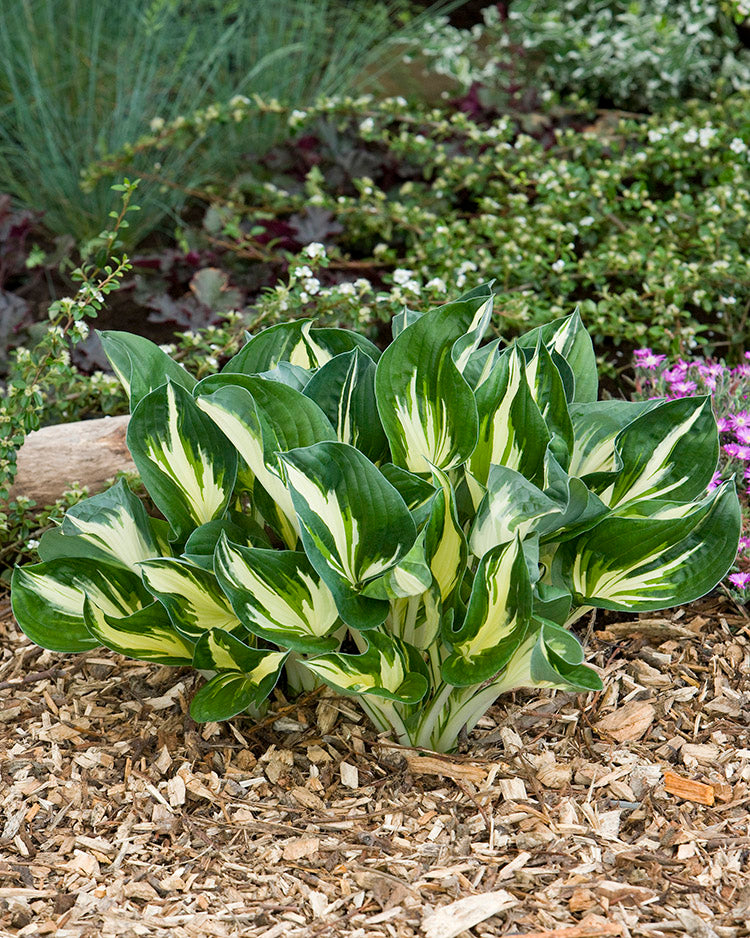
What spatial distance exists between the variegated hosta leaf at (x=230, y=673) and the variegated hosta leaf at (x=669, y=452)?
0.64 m

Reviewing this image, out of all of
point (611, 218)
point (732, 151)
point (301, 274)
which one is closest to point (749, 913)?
point (301, 274)

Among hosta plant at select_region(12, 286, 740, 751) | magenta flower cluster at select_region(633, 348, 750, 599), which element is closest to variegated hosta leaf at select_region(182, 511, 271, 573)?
hosta plant at select_region(12, 286, 740, 751)

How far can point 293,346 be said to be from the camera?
71.6 inches

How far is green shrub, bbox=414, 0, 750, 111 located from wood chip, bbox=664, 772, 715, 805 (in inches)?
122

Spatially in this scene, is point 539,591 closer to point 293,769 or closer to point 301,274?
point 293,769

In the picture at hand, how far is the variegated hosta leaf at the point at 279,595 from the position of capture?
1.45 metres

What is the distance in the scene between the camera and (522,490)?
1412 mm

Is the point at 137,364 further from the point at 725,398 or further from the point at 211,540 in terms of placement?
the point at 725,398

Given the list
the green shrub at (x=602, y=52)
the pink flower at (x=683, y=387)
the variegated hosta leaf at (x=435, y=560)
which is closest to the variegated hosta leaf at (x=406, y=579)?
the variegated hosta leaf at (x=435, y=560)

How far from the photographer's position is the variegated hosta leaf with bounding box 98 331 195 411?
1.69 metres

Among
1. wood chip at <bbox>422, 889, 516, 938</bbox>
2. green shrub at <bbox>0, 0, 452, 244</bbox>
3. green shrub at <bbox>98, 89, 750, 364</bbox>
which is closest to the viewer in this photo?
wood chip at <bbox>422, 889, 516, 938</bbox>

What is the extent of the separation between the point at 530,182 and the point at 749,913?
2.57 m

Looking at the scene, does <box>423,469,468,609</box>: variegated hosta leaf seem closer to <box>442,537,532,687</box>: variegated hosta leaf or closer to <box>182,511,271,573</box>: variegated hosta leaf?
<box>442,537,532,687</box>: variegated hosta leaf

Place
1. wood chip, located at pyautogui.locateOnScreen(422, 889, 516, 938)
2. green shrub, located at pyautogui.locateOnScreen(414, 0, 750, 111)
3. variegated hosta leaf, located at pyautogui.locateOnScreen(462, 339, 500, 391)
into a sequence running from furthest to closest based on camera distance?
1. green shrub, located at pyautogui.locateOnScreen(414, 0, 750, 111)
2. variegated hosta leaf, located at pyautogui.locateOnScreen(462, 339, 500, 391)
3. wood chip, located at pyautogui.locateOnScreen(422, 889, 516, 938)
